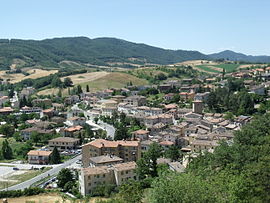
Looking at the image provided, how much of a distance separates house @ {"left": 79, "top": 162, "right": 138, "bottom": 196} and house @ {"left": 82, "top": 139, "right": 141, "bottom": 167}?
4.13 meters

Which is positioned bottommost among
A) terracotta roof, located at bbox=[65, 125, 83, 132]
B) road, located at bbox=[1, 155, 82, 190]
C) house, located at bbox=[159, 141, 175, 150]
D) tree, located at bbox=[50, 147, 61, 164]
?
road, located at bbox=[1, 155, 82, 190]

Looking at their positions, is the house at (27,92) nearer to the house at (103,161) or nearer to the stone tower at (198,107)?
the stone tower at (198,107)

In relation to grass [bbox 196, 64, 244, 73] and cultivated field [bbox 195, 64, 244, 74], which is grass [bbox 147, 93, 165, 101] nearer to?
Result: cultivated field [bbox 195, 64, 244, 74]

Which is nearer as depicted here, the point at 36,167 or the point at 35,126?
the point at 36,167

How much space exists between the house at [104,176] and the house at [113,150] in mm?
4128

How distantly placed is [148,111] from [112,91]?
2012 centimetres

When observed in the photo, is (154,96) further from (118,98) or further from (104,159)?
(104,159)

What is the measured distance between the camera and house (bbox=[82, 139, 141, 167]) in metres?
30.3

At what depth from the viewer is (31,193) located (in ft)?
82.6

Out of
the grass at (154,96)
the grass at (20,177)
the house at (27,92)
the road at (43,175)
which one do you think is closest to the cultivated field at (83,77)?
the house at (27,92)

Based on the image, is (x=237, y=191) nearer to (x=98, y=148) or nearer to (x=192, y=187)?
(x=192, y=187)

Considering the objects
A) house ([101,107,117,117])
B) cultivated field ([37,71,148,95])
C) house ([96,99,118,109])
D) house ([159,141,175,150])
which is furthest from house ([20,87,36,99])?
house ([159,141,175,150])

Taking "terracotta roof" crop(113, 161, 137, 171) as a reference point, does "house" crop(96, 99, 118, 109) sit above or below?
above

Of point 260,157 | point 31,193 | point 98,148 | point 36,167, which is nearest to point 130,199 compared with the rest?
point 260,157
